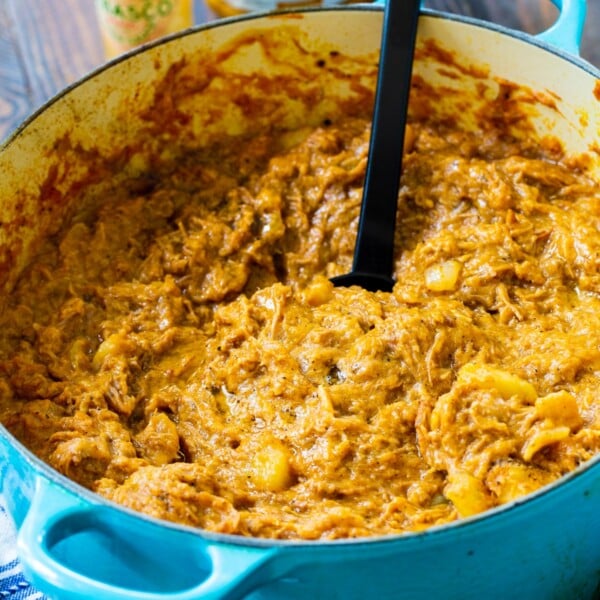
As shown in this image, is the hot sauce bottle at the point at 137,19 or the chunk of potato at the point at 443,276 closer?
the chunk of potato at the point at 443,276

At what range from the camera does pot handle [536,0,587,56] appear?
2.52 m

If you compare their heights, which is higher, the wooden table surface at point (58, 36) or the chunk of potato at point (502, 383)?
the wooden table surface at point (58, 36)

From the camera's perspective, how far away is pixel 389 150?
2.50m

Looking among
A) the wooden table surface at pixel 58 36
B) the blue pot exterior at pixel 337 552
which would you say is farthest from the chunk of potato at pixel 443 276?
the wooden table surface at pixel 58 36

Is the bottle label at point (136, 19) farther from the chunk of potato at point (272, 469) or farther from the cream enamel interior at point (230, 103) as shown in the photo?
the chunk of potato at point (272, 469)

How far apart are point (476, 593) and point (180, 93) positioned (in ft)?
5.56

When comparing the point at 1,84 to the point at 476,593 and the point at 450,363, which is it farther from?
the point at 476,593

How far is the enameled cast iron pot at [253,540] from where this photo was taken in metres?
1.43

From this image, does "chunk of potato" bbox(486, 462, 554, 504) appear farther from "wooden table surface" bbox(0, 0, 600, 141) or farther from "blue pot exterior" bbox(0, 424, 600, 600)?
"wooden table surface" bbox(0, 0, 600, 141)

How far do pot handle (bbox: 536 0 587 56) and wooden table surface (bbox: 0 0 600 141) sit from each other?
3.60 ft

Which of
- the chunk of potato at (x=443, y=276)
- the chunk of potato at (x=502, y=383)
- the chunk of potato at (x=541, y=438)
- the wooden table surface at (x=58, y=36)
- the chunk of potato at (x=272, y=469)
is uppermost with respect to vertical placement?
the wooden table surface at (x=58, y=36)

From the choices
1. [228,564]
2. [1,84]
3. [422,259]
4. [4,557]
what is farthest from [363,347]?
[1,84]

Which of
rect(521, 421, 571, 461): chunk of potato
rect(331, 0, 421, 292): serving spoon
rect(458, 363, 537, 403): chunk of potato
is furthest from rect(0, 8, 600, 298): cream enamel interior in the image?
rect(521, 421, 571, 461): chunk of potato

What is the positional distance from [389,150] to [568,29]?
588 millimetres
